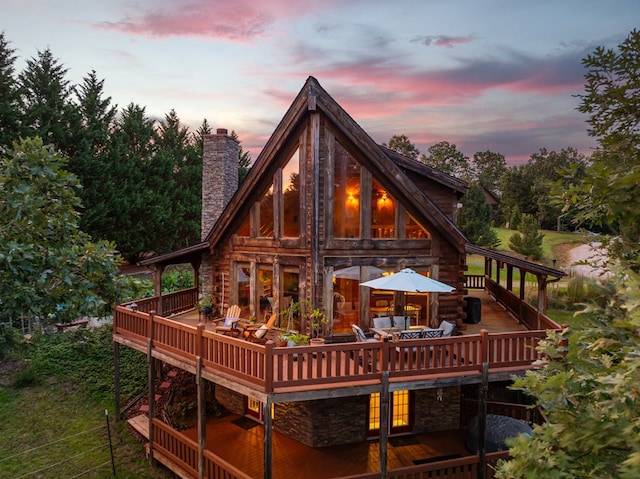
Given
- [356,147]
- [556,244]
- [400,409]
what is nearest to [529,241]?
[556,244]

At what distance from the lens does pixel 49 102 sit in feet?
88.2

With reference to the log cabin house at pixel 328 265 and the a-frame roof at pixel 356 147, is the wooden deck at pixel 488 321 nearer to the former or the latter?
the log cabin house at pixel 328 265

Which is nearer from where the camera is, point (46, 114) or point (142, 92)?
point (46, 114)

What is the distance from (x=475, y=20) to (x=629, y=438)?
18.9m

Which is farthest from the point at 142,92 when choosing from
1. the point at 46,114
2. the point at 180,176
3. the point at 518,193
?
the point at 518,193

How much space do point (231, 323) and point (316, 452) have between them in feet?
14.0

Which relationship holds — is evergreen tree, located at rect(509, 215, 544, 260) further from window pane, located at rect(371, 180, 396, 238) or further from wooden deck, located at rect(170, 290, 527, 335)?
window pane, located at rect(371, 180, 396, 238)

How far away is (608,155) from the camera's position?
4.53 metres

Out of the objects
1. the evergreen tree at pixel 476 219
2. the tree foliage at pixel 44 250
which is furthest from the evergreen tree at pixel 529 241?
the tree foliage at pixel 44 250

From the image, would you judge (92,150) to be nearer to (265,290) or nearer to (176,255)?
(176,255)

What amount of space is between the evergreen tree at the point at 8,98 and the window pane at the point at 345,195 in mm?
22868

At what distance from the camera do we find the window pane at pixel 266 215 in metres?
12.2

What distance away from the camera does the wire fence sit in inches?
408

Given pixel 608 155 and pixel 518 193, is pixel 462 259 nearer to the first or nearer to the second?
pixel 608 155
